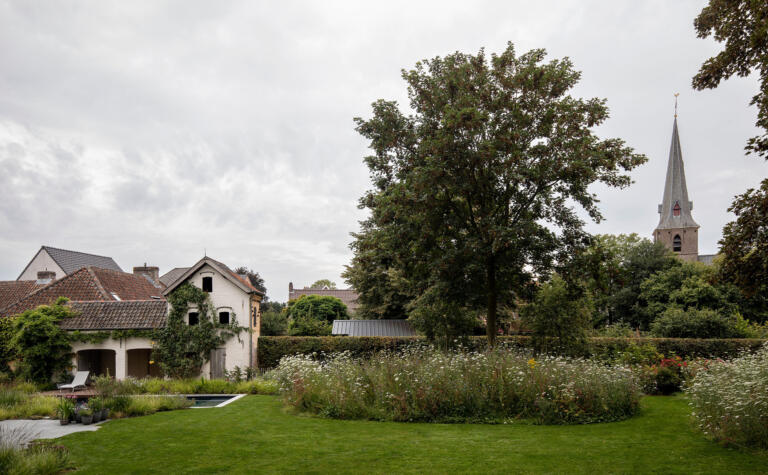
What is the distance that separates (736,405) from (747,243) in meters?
2.83

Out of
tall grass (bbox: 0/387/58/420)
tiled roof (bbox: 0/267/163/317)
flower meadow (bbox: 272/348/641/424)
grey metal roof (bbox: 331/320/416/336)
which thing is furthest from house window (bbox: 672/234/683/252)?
tall grass (bbox: 0/387/58/420)

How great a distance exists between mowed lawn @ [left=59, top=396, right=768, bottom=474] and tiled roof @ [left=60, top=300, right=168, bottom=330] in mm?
9847

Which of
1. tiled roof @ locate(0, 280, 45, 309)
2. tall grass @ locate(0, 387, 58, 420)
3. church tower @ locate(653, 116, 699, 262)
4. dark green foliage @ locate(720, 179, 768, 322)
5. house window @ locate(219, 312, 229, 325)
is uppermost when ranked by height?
church tower @ locate(653, 116, 699, 262)

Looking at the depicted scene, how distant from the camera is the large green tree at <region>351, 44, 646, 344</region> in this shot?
14.9 meters

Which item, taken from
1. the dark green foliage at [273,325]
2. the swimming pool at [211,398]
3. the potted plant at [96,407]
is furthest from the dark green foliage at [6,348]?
the dark green foliage at [273,325]

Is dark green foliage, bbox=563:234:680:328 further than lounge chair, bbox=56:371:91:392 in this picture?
Yes

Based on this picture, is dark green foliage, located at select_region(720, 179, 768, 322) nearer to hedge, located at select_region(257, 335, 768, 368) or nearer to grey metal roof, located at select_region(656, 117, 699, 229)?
hedge, located at select_region(257, 335, 768, 368)

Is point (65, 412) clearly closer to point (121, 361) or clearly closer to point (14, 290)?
point (121, 361)

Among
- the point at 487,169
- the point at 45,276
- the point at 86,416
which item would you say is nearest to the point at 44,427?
the point at 86,416

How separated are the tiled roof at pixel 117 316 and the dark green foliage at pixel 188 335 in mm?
719

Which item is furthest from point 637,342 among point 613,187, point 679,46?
point 679,46

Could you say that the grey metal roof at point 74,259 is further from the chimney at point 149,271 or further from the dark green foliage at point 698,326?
the dark green foliage at point 698,326

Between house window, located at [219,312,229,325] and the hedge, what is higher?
house window, located at [219,312,229,325]

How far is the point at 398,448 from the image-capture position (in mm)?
8586
